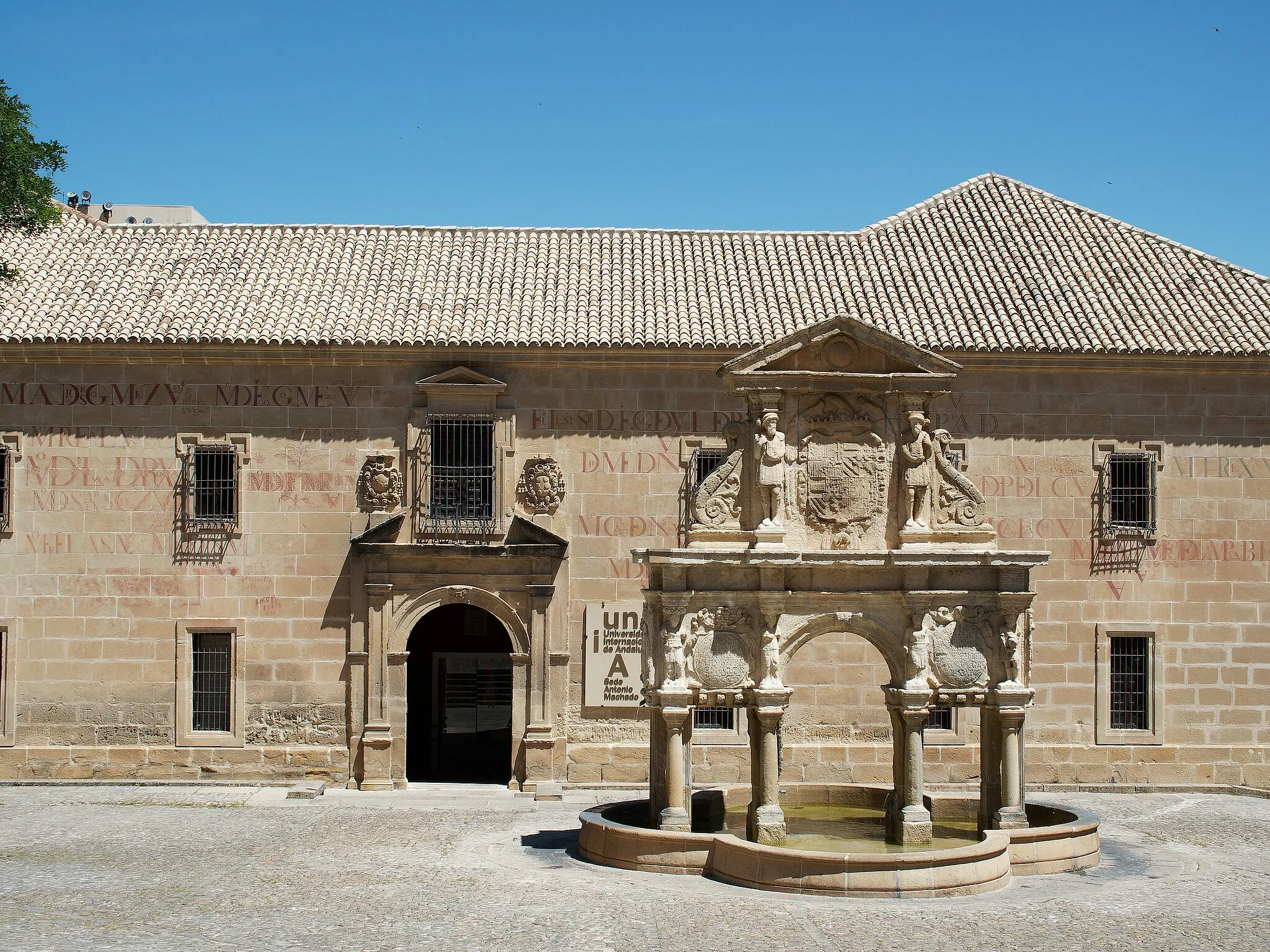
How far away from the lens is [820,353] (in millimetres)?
15758

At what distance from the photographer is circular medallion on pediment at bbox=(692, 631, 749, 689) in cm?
1522

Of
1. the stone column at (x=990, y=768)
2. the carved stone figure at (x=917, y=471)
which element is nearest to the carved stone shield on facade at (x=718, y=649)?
the carved stone figure at (x=917, y=471)

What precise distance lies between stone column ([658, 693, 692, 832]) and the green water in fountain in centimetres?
97

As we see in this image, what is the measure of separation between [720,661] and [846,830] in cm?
241

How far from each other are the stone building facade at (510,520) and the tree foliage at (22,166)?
2594 millimetres

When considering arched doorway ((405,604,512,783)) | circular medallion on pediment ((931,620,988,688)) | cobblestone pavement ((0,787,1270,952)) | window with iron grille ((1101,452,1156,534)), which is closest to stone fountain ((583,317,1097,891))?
circular medallion on pediment ((931,620,988,688))

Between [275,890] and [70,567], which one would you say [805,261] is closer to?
[70,567]

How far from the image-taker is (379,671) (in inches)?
869

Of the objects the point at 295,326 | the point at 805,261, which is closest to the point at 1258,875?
the point at 805,261

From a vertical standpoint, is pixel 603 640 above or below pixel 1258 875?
above

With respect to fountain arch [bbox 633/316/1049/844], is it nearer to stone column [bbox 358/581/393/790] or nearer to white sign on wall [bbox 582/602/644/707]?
white sign on wall [bbox 582/602/644/707]

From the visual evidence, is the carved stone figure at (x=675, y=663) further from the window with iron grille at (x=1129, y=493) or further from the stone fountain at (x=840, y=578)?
the window with iron grille at (x=1129, y=493)

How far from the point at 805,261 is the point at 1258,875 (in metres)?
12.8

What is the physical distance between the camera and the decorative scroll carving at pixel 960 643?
15.4m
